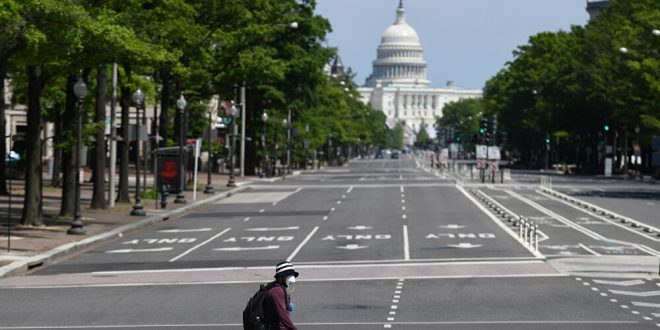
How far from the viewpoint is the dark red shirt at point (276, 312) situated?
47.5 feet

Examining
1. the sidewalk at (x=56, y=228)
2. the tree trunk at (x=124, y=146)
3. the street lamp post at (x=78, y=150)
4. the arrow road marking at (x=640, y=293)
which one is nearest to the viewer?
the arrow road marking at (x=640, y=293)

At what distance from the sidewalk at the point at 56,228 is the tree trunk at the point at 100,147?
54 centimetres

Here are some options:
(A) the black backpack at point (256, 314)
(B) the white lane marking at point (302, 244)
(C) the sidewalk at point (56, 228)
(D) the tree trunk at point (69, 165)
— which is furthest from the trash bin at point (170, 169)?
(A) the black backpack at point (256, 314)

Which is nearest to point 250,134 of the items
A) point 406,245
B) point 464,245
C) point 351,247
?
point 406,245

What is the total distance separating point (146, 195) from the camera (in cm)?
6612

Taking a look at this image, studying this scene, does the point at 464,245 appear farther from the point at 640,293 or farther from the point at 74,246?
the point at 640,293

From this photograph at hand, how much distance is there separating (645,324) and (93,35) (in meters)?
18.9

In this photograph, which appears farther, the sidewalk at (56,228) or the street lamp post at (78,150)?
the street lamp post at (78,150)

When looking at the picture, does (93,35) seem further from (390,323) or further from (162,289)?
(390,323)

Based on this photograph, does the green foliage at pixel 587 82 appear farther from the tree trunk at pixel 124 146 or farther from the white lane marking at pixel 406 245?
the white lane marking at pixel 406 245

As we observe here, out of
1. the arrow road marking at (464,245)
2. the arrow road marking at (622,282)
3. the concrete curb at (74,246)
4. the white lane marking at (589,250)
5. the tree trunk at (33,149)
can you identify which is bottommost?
the concrete curb at (74,246)

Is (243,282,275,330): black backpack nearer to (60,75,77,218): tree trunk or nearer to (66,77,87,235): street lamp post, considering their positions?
(66,77,87,235): street lamp post

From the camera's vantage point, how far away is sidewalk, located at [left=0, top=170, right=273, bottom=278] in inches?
1344

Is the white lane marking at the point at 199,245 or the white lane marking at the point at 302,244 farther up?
the white lane marking at the point at 302,244
